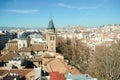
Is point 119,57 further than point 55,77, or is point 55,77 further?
point 119,57

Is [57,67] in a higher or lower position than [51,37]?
lower

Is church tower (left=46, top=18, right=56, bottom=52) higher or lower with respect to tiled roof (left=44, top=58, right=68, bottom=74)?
higher

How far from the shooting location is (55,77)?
22438mm

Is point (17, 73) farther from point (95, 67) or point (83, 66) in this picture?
point (83, 66)

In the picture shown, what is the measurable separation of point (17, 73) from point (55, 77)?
9.93 meters

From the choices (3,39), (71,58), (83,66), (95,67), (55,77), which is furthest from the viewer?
(3,39)

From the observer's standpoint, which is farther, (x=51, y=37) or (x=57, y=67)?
(x=51, y=37)

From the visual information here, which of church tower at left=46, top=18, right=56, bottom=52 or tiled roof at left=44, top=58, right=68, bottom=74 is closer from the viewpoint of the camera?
tiled roof at left=44, top=58, right=68, bottom=74

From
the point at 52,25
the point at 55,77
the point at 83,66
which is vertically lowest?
the point at 83,66

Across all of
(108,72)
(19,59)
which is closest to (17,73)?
(19,59)

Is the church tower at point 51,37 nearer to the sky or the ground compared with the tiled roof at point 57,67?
nearer to the sky

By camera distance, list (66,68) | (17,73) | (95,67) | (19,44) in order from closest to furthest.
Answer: (17,73) < (66,68) < (95,67) < (19,44)

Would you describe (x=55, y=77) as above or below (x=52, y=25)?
below

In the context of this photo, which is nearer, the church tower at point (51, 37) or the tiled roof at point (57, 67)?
the tiled roof at point (57, 67)
